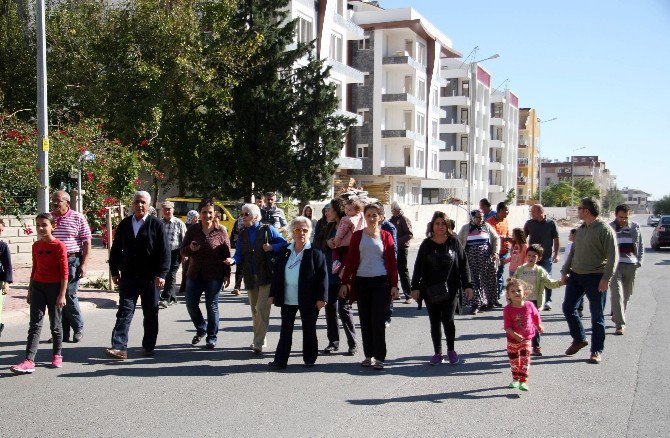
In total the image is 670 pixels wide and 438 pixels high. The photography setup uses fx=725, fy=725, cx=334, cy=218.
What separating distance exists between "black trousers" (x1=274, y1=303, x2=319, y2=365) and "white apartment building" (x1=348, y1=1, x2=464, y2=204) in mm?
43071

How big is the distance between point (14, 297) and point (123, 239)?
569 centimetres

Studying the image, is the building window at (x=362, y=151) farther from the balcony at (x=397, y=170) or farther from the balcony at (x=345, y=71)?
the balcony at (x=345, y=71)

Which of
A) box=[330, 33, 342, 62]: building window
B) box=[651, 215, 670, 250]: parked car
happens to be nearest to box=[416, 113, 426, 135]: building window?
box=[330, 33, 342, 62]: building window

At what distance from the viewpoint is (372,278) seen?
839 cm

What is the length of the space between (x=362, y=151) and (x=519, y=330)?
44828 mm

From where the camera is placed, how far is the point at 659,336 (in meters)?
10.6

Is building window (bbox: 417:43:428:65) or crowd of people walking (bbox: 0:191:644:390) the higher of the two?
building window (bbox: 417:43:428:65)

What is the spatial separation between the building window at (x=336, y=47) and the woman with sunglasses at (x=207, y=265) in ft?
115

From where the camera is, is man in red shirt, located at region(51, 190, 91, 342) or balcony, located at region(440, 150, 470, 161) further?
balcony, located at region(440, 150, 470, 161)

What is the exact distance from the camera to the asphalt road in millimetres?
6023

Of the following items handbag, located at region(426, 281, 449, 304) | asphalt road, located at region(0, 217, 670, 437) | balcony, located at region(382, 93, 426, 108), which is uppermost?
balcony, located at region(382, 93, 426, 108)

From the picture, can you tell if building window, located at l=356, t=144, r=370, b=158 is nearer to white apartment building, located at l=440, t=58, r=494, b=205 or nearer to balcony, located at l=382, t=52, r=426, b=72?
balcony, located at l=382, t=52, r=426, b=72

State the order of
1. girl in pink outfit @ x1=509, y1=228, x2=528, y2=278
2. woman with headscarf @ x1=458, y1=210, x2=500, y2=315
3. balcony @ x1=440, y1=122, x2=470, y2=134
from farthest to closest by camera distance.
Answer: balcony @ x1=440, y1=122, x2=470, y2=134 < woman with headscarf @ x1=458, y1=210, x2=500, y2=315 < girl in pink outfit @ x1=509, y1=228, x2=528, y2=278

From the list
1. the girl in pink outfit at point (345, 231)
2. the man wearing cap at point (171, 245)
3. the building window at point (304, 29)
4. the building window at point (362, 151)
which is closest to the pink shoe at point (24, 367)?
the girl in pink outfit at point (345, 231)
